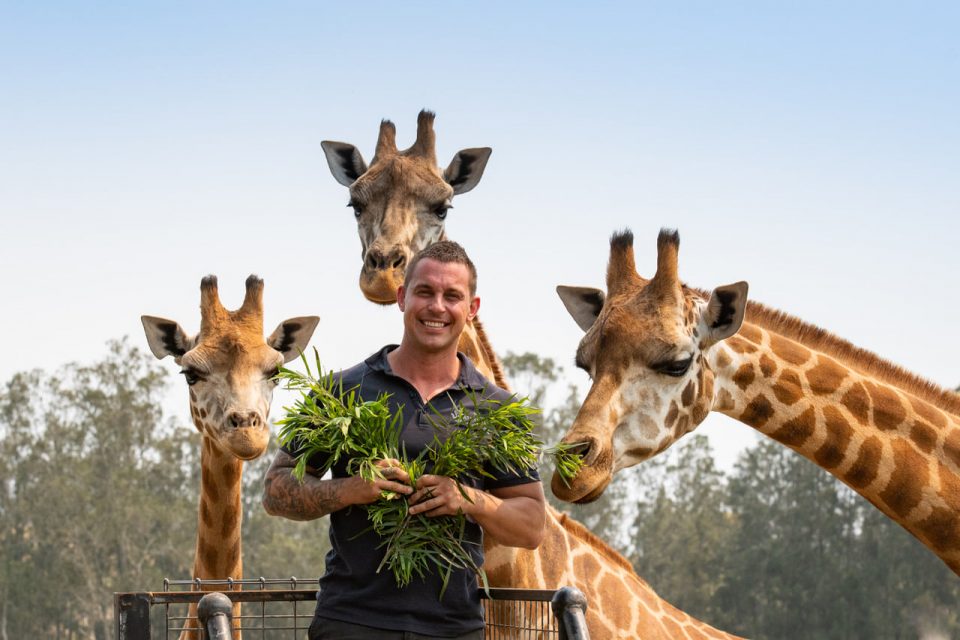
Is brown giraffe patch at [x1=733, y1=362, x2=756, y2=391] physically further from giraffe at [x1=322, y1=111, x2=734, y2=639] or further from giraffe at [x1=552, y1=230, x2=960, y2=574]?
giraffe at [x1=322, y1=111, x2=734, y2=639]

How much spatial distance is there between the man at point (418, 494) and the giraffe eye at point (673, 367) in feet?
7.38

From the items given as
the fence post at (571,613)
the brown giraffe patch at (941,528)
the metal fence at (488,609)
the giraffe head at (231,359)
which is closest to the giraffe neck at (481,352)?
the giraffe head at (231,359)

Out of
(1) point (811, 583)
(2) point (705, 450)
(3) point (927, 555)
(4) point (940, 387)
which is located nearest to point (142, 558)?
(2) point (705, 450)

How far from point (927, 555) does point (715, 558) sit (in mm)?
7334

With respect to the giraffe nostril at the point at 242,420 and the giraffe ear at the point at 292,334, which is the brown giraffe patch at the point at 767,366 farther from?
the giraffe ear at the point at 292,334

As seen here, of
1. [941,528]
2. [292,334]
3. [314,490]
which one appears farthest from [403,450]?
[292,334]

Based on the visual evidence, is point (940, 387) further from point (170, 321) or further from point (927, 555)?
point (927, 555)

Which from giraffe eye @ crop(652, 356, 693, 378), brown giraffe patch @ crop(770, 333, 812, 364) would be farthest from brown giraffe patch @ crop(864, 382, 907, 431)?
giraffe eye @ crop(652, 356, 693, 378)

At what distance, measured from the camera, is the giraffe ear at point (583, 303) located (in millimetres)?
6758

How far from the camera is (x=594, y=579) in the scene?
6.02 m

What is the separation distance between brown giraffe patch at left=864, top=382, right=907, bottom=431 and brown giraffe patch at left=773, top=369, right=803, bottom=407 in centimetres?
40

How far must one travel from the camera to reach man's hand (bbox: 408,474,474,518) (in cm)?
364

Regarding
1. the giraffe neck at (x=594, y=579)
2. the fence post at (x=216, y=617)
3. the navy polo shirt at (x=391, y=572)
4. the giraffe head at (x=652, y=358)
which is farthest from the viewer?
the giraffe head at (x=652, y=358)

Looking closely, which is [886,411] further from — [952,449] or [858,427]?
[952,449]
